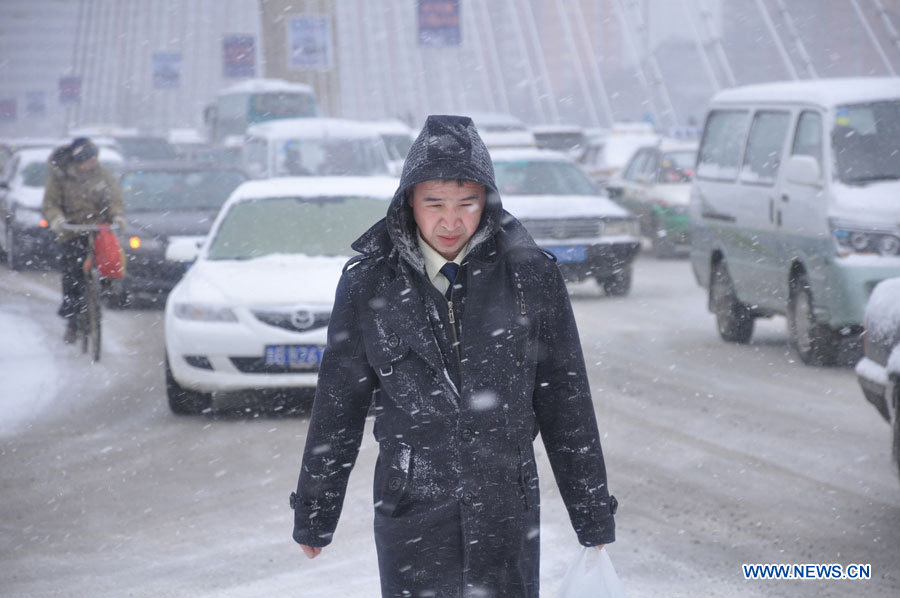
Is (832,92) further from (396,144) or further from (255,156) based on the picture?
(396,144)

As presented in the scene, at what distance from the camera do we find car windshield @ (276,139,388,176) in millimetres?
17250

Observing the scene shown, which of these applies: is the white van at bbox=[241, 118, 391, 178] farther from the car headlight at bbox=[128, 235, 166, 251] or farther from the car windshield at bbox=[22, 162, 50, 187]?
the car headlight at bbox=[128, 235, 166, 251]

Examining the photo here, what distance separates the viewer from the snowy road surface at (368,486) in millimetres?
4914

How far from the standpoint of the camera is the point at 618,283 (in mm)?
14797

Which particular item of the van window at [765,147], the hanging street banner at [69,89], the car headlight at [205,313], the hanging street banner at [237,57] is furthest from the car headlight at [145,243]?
the hanging street banner at [69,89]

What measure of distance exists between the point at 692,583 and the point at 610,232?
10.0 m

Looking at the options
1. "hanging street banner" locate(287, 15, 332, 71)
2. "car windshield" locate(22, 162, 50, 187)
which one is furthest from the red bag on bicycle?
"hanging street banner" locate(287, 15, 332, 71)

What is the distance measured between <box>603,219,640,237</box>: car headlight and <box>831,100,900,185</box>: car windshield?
4751mm

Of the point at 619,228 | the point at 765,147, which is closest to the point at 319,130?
the point at 619,228

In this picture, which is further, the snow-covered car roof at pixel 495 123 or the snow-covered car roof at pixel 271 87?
the snow-covered car roof at pixel 271 87

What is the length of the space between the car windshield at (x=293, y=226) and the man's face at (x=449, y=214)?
5.94 metres

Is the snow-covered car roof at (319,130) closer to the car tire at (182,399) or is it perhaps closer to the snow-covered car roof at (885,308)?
the car tire at (182,399)

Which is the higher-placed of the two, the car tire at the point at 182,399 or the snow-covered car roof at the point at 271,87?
the car tire at the point at 182,399

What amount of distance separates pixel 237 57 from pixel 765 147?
128 ft
